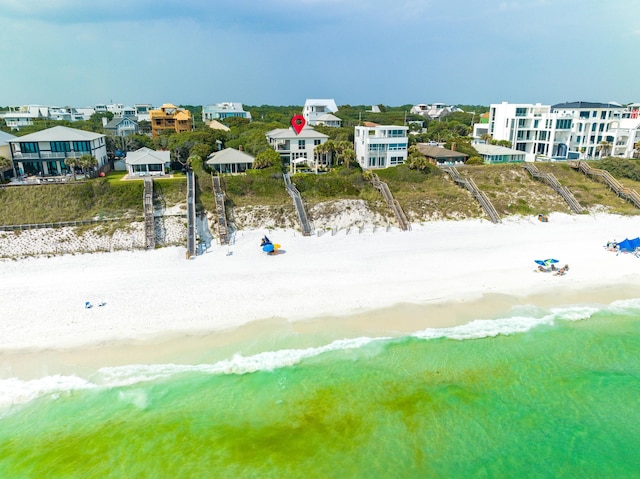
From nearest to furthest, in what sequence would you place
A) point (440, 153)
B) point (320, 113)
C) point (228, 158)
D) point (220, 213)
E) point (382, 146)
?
point (220, 213) < point (228, 158) < point (382, 146) < point (440, 153) < point (320, 113)

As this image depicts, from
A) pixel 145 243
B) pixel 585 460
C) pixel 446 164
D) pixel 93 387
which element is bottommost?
pixel 585 460

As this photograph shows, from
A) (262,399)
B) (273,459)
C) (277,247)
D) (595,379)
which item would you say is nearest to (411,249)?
(277,247)

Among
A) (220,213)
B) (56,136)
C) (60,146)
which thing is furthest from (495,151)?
(56,136)

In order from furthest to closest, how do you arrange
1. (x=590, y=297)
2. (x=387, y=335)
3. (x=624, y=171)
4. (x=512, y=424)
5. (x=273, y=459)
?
(x=624, y=171) → (x=590, y=297) → (x=387, y=335) → (x=512, y=424) → (x=273, y=459)

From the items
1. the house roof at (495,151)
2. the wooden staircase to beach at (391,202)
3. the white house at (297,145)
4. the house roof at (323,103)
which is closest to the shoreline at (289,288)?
the wooden staircase to beach at (391,202)

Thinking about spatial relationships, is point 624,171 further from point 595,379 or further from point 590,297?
point 595,379

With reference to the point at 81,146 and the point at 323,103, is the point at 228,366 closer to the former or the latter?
the point at 81,146

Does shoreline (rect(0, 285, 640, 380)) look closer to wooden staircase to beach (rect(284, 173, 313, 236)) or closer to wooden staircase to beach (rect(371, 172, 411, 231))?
wooden staircase to beach (rect(371, 172, 411, 231))
